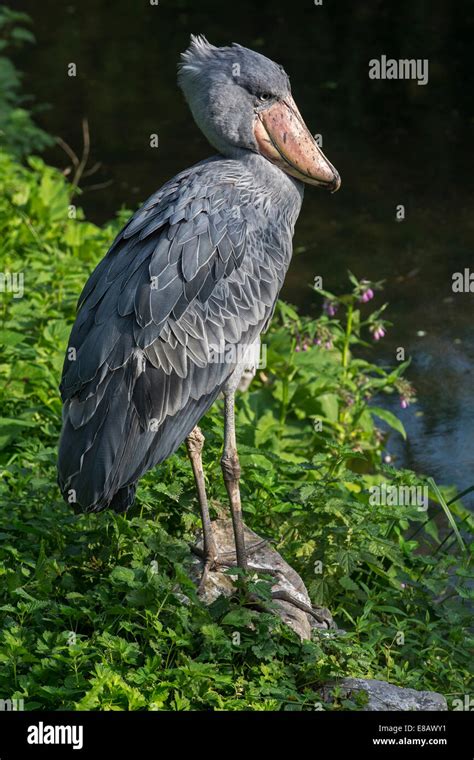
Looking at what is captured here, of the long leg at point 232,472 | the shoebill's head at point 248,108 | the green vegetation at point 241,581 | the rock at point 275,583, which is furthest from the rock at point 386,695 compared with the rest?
the shoebill's head at point 248,108

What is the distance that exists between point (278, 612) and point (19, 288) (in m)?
2.78

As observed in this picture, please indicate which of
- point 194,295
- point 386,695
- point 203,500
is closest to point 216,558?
point 203,500

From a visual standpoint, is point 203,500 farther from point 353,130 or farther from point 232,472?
point 353,130

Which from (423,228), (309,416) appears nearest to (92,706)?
(309,416)

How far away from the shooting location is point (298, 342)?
5.99m

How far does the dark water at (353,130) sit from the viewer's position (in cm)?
729

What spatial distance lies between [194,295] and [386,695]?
1486 mm

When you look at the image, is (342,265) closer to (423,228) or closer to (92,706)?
(423,228)

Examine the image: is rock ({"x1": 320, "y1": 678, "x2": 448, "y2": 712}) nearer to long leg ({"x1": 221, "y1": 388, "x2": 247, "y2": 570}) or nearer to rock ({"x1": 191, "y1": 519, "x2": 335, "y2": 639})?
rock ({"x1": 191, "y1": 519, "x2": 335, "y2": 639})

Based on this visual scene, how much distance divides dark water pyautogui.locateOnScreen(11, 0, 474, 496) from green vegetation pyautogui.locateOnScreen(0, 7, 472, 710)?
85cm

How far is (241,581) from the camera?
4.07 meters

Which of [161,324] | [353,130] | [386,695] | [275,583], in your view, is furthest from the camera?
[353,130]

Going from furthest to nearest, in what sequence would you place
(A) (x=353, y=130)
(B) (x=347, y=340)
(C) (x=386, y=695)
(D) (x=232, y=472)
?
(A) (x=353, y=130) < (B) (x=347, y=340) < (D) (x=232, y=472) < (C) (x=386, y=695)

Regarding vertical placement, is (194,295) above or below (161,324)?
above
